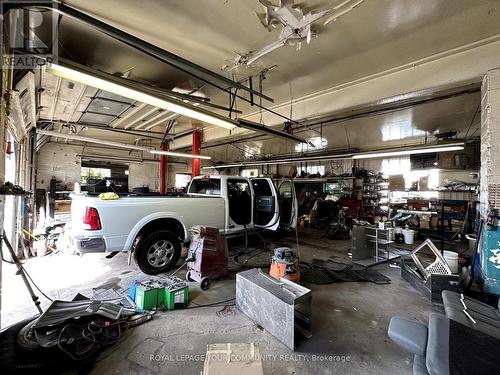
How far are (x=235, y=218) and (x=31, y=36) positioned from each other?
13.8ft

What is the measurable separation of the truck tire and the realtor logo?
257cm

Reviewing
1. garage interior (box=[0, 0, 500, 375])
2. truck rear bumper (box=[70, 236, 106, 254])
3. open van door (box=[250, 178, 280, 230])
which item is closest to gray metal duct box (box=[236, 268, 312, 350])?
garage interior (box=[0, 0, 500, 375])

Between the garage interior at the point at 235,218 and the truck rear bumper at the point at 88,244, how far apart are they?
0.02m

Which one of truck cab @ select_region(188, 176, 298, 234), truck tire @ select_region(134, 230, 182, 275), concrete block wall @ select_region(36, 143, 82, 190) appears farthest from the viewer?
concrete block wall @ select_region(36, 143, 82, 190)

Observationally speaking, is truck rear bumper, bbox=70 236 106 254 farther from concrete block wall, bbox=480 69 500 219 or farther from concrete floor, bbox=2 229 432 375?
concrete block wall, bbox=480 69 500 219

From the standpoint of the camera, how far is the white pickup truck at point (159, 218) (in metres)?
3.17

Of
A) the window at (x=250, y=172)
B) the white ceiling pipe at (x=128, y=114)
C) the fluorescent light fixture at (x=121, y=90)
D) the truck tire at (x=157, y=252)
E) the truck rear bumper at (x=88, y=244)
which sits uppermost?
the white ceiling pipe at (x=128, y=114)

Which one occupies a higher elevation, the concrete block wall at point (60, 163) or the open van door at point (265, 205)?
the concrete block wall at point (60, 163)

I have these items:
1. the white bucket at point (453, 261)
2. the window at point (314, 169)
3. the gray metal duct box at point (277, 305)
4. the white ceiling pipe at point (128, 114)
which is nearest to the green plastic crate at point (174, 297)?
the gray metal duct box at point (277, 305)

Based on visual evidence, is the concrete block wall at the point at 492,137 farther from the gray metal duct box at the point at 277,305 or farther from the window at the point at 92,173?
the window at the point at 92,173

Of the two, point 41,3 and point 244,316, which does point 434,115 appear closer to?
point 244,316

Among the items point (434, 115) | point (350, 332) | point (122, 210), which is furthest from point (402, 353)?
point (434, 115)

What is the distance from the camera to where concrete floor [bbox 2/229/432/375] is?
6.36 feet

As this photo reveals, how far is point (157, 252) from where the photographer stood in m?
3.76
